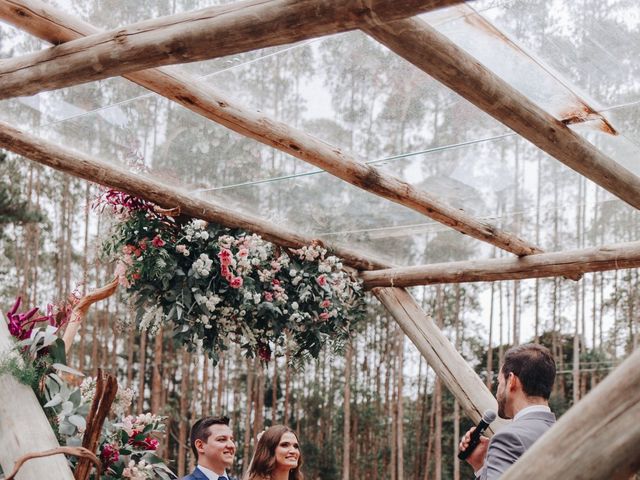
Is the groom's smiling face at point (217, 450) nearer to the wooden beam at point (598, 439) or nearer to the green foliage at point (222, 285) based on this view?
the green foliage at point (222, 285)

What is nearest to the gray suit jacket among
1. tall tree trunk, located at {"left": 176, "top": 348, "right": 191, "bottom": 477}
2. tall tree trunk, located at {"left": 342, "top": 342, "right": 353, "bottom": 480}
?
tall tree trunk, located at {"left": 342, "top": 342, "right": 353, "bottom": 480}

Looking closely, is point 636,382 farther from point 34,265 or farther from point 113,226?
point 34,265

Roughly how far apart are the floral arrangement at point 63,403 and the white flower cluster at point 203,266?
3.14ft

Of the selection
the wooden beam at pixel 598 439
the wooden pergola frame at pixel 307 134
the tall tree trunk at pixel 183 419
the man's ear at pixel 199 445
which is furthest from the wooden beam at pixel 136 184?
the tall tree trunk at pixel 183 419

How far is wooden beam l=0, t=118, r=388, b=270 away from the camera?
130 inches

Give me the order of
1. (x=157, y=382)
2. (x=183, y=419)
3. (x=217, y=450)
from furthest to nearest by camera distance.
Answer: (x=183, y=419) < (x=157, y=382) < (x=217, y=450)

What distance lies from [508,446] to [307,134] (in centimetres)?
156

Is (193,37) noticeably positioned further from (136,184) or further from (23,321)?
(136,184)

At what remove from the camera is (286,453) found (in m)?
3.62

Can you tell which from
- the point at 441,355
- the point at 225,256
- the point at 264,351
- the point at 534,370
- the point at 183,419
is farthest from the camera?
the point at 183,419

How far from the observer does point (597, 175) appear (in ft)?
10.1

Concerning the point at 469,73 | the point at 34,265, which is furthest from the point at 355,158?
the point at 34,265

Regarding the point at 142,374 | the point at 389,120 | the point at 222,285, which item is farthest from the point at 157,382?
the point at 389,120

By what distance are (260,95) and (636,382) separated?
6.93 feet
